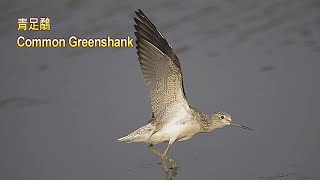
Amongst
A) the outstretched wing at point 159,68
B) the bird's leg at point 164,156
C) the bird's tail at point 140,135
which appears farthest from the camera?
the bird's tail at point 140,135

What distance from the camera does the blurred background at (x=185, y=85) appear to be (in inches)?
237

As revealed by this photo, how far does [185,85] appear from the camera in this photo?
752 centimetres

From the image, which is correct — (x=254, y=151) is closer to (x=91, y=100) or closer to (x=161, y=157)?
(x=161, y=157)

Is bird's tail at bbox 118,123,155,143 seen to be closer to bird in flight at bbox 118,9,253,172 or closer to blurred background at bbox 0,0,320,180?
bird in flight at bbox 118,9,253,172

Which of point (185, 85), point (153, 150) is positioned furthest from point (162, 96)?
point (185, 85)

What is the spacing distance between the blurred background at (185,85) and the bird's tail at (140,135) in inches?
7.1

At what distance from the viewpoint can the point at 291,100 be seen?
7.21 meters

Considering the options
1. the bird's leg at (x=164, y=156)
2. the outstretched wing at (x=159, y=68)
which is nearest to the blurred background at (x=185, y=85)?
the bird's leg at (x=164, y=156)

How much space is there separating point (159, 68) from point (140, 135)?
0.70m

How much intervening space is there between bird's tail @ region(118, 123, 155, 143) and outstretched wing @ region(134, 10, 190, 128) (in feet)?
0.80

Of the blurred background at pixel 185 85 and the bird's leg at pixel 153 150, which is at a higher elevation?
the blurred background at pixel 185 85

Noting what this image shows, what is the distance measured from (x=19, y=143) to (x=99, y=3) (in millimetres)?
3380

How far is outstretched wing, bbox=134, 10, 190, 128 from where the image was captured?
6113mm

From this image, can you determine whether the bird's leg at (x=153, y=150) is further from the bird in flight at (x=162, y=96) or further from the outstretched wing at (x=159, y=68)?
the outstretched wing at (x=159, y=68)
